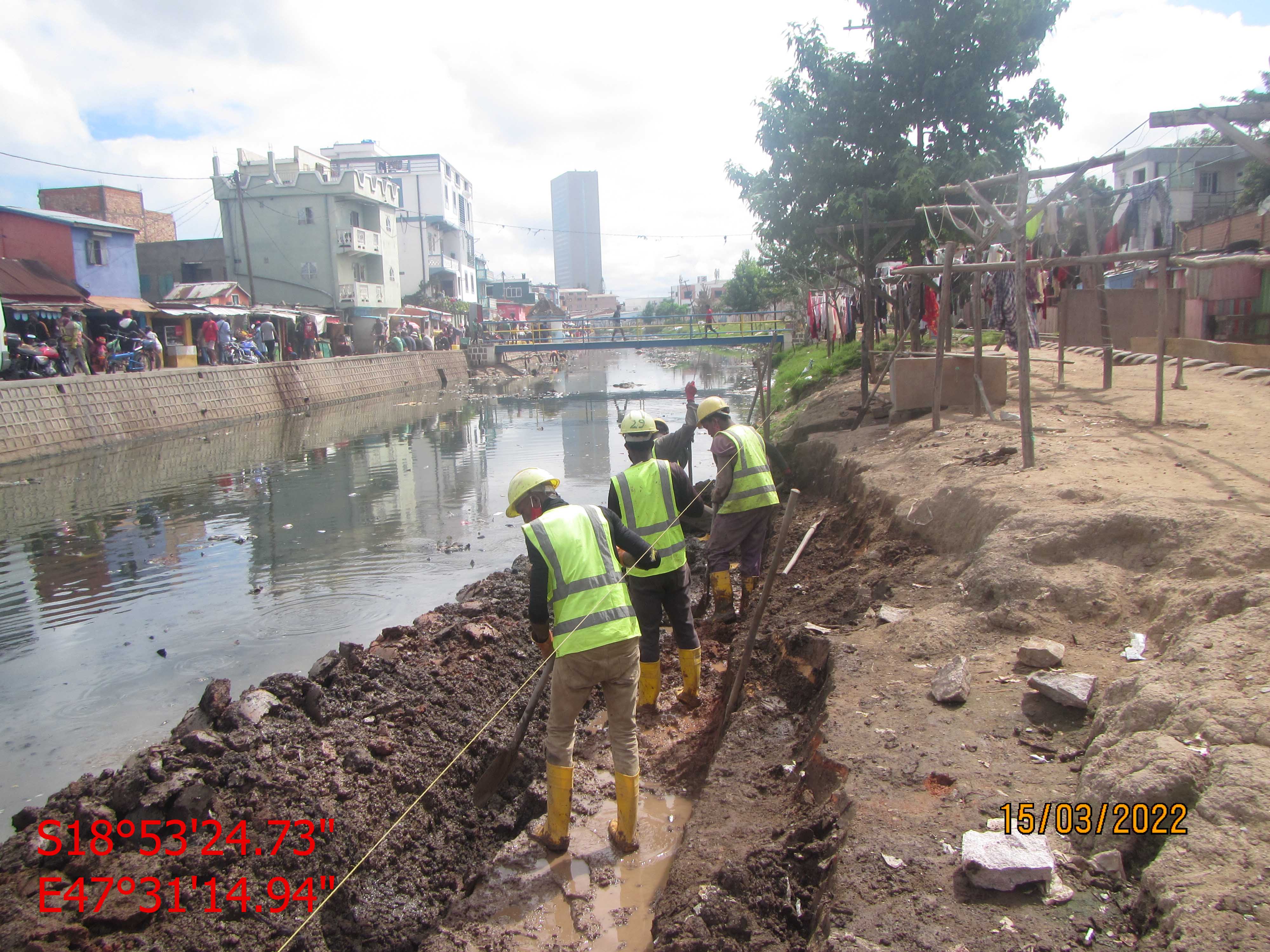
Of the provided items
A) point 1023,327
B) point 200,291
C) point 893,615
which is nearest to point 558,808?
point 893,615

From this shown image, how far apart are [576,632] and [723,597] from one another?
3.18 metres

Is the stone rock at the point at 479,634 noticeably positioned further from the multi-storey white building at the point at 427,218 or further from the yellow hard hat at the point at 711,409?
the multi-storey white building at the point at 427,218

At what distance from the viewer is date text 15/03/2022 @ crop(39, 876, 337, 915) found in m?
3.61

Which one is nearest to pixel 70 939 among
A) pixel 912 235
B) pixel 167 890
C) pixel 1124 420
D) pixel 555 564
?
pixel 167 890

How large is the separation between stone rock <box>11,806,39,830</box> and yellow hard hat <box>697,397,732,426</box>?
489cm

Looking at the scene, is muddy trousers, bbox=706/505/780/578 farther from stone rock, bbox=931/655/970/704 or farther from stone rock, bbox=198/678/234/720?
stone rock, bbox=198/678/234/720

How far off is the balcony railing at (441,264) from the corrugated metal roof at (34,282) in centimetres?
3829

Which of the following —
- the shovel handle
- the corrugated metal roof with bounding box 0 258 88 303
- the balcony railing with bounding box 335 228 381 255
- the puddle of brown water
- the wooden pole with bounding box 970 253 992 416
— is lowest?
the puddle of brown water

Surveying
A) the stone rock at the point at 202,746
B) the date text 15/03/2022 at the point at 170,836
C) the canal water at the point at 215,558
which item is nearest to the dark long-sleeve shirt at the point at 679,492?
the date text 15/03/2022 at the point at 170,836

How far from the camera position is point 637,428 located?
18.1ft

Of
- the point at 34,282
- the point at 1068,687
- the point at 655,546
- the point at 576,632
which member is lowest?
the point at 1068,687

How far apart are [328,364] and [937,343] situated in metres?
27.2

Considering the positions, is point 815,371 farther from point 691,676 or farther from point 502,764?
point 502,764

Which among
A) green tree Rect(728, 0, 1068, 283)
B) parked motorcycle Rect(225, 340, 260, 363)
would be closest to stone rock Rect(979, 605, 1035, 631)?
green tree Rect(728, 0, 1068, 283)
